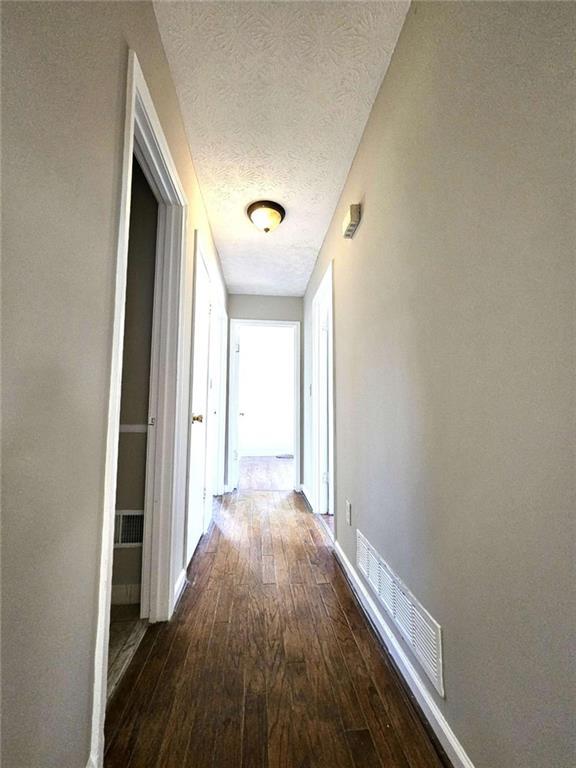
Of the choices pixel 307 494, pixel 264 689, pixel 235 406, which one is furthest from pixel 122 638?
pixel 235 406

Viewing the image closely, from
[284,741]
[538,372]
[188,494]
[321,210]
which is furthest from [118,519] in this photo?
[321,210]

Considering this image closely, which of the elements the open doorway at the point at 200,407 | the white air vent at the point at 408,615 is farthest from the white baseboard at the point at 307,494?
the white air vent at the point at 408,615

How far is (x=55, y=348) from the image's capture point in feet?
2.24

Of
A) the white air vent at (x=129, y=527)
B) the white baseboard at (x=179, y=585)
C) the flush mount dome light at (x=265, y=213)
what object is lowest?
the white baseboard at (x=179, y=585)

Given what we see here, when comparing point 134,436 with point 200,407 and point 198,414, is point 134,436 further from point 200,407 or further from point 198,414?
point 200,407

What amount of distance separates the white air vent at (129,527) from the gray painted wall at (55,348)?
2.81 feet

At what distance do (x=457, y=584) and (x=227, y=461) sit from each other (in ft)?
10.6

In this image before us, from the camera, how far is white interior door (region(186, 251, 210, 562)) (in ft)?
6.70

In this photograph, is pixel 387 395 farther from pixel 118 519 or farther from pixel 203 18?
pixel 203 18

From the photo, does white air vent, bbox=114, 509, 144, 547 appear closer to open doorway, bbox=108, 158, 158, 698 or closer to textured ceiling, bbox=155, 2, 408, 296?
open doorway, bbox=108, 158, 158, 698

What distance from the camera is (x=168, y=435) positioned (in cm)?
164

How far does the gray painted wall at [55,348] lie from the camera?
0.57m

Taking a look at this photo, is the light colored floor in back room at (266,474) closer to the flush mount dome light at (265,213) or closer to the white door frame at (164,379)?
the white door frame at (164,379)

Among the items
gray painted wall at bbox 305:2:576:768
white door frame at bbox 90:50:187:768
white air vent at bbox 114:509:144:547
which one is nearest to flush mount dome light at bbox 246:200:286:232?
white door frame at bbox 90:50:187:768
